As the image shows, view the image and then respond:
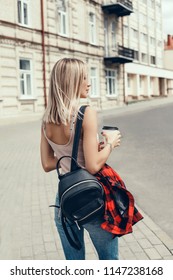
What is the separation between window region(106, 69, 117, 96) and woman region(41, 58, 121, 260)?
91.5ft

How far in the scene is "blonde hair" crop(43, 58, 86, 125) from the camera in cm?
220

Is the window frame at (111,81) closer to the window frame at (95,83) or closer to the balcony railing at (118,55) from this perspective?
the balcony railing at (118,55)

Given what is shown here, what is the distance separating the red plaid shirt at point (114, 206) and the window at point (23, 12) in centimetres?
1948

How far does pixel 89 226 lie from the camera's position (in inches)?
90.2

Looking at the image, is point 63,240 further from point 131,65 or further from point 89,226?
point 131,65

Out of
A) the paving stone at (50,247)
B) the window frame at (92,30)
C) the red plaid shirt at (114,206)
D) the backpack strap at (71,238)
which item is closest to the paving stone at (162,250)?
the paving stone at (50,247)

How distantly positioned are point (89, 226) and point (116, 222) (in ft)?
0.57

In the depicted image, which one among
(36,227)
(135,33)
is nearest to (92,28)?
(135,33)

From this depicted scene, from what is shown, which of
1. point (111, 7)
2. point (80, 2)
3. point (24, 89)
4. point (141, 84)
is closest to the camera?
point (24, 89)

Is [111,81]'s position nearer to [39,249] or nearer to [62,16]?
[62,16]

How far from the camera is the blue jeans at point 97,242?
229 centimetres

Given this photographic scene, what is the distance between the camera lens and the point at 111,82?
30.8 meters

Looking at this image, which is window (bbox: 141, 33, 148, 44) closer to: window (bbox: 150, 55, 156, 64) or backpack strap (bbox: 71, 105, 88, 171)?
window (bbox: 150, 55, 156, 64)
